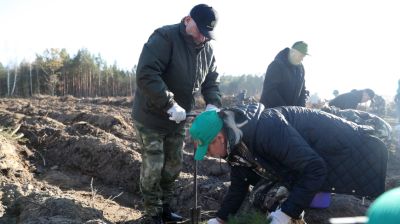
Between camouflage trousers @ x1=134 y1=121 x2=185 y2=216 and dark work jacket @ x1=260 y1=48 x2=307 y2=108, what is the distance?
3.77 ft

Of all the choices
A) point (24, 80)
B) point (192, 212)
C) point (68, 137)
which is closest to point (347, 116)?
point (192, 212)

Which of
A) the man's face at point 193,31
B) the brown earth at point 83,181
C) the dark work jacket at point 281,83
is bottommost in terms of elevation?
the brown earth at point 83,181

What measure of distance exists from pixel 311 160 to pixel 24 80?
44.1 meters

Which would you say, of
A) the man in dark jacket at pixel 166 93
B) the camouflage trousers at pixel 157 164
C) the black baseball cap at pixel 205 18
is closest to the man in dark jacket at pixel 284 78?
the man in dark jacket at pixel 166 93

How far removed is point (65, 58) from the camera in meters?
44.8

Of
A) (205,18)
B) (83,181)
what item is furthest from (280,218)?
(83,181)

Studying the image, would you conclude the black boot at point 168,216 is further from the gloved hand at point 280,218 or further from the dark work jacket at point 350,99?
the dark work jacket at point 350,99

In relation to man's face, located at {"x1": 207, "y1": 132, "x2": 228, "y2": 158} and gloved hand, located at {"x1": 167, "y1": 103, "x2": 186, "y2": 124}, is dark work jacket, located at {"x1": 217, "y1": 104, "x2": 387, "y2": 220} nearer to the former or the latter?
man's face, located at {"x1": 207, "y1": 132, "x2": 228, "y2": 158}

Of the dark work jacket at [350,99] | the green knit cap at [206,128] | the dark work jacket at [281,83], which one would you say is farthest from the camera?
the dark work jacket at [350,99]

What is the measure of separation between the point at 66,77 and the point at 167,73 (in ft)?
135

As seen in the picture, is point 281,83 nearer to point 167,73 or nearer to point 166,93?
point 167,73

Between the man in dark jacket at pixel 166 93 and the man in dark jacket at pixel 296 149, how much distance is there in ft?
2.89

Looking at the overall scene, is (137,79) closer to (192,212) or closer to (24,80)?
(192,212)

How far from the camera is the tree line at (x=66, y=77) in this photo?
41.8m
